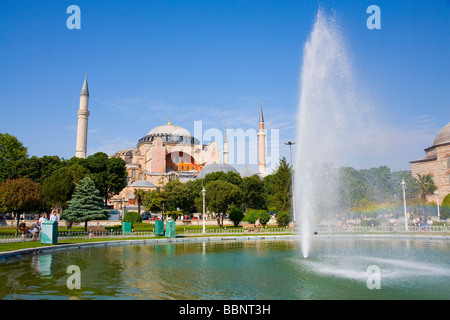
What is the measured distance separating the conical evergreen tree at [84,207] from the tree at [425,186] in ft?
133

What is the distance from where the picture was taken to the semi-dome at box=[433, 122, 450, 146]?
156ft

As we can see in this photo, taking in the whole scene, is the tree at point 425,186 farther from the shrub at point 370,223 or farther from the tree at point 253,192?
the shrub at point 370,223

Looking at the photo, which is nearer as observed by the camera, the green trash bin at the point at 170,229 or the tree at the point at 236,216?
the green trash bin at the point at 170,229

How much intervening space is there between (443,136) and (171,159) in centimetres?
5385

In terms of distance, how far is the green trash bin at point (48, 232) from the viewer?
50.8 feet

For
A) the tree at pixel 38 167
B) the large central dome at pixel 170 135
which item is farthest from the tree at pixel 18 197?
A: the large central dome at pixel 170 135

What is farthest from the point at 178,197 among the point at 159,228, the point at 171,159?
the point at 171,159

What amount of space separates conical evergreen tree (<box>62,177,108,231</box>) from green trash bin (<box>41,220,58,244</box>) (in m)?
9.16

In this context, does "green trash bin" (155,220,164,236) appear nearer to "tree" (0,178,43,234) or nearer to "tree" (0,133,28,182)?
"tree" (0,178,43,234)

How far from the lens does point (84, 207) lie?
25.1 meters

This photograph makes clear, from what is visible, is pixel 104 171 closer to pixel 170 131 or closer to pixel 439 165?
pixel 439 165

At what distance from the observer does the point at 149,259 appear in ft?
40.7
